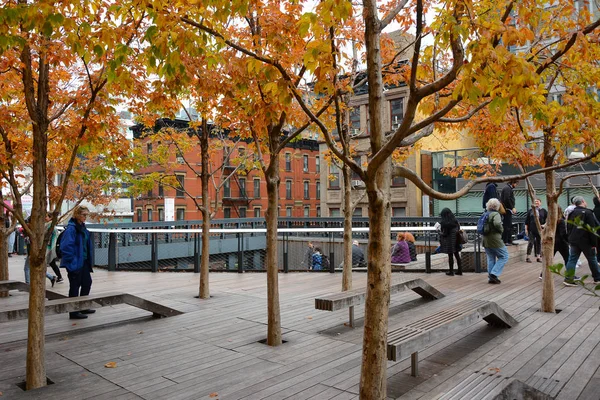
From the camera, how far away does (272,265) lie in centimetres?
672

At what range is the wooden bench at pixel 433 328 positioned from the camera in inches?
189

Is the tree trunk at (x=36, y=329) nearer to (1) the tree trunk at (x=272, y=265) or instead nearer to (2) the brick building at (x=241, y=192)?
(1) the tree trunk at (x=272, y=265)

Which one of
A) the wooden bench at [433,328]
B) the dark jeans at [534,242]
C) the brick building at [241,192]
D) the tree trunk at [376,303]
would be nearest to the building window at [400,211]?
the brick building at [241,192]

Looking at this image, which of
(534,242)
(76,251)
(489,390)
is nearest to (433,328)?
(489,390)

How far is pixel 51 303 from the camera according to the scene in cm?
649

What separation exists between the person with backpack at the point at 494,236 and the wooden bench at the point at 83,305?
727 centimetres

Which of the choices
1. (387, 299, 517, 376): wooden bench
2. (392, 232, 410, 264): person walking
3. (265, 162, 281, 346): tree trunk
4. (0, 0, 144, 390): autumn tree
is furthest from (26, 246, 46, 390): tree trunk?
(392, 232, 410, 264): person walking

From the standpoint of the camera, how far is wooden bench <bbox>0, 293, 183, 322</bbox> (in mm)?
6238

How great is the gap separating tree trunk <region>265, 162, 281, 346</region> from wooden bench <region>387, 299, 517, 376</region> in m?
1.92

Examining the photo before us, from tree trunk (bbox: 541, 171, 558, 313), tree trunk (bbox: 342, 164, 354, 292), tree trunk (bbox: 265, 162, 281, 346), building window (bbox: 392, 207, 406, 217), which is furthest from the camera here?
building window (bbox: 392, 207, 406, 217)

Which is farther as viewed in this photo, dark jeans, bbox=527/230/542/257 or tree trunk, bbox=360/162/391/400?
dark jeans, bbox=527/230/542/257

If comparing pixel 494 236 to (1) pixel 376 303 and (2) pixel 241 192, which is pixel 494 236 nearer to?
(1) pixel 376 303

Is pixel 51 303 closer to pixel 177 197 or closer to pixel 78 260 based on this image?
pixel 78 260

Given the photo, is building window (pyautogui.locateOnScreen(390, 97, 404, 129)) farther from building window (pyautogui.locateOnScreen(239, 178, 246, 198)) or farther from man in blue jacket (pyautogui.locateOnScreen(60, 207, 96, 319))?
man in blue jacket (pyautogui.locateOnScreen(60, 207, 96, 319))
